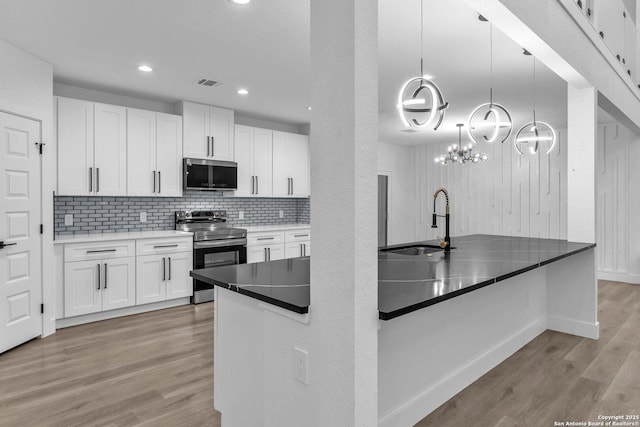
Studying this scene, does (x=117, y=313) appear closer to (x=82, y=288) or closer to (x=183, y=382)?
(x=82, y=288)

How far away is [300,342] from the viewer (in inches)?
61.4

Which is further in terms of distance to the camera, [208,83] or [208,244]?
[208,244]

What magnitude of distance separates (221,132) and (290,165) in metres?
1.31

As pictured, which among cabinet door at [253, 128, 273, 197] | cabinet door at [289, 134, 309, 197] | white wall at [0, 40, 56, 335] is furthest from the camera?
cabinet door at [289, 134, 309, 197]

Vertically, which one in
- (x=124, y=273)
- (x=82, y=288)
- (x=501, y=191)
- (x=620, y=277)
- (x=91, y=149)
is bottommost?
(x=620, y=277)

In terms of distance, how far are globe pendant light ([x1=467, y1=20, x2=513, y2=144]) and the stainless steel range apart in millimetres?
3189

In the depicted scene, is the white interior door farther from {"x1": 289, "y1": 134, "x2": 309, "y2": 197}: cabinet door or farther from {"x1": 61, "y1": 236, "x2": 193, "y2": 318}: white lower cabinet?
{"x1": 289, "y1": 134, "x2": 309, "y2": 197}: cabinet door

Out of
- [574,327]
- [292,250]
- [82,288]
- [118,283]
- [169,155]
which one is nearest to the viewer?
[574,327]

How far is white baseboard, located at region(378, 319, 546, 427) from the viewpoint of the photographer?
220 centimetres

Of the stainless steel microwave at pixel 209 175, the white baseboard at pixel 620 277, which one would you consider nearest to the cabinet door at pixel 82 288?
the stainless steel microwave at pixel 209 175

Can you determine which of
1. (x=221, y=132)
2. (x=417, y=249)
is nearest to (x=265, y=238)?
(x=221, y=132)

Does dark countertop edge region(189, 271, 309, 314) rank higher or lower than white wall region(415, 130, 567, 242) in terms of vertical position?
lower

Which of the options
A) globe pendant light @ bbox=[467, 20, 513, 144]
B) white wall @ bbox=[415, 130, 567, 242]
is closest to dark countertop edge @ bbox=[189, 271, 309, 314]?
globe pendant light @ bbox=[467, 20, 513, 144]

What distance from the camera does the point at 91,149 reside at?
4.43 meters
